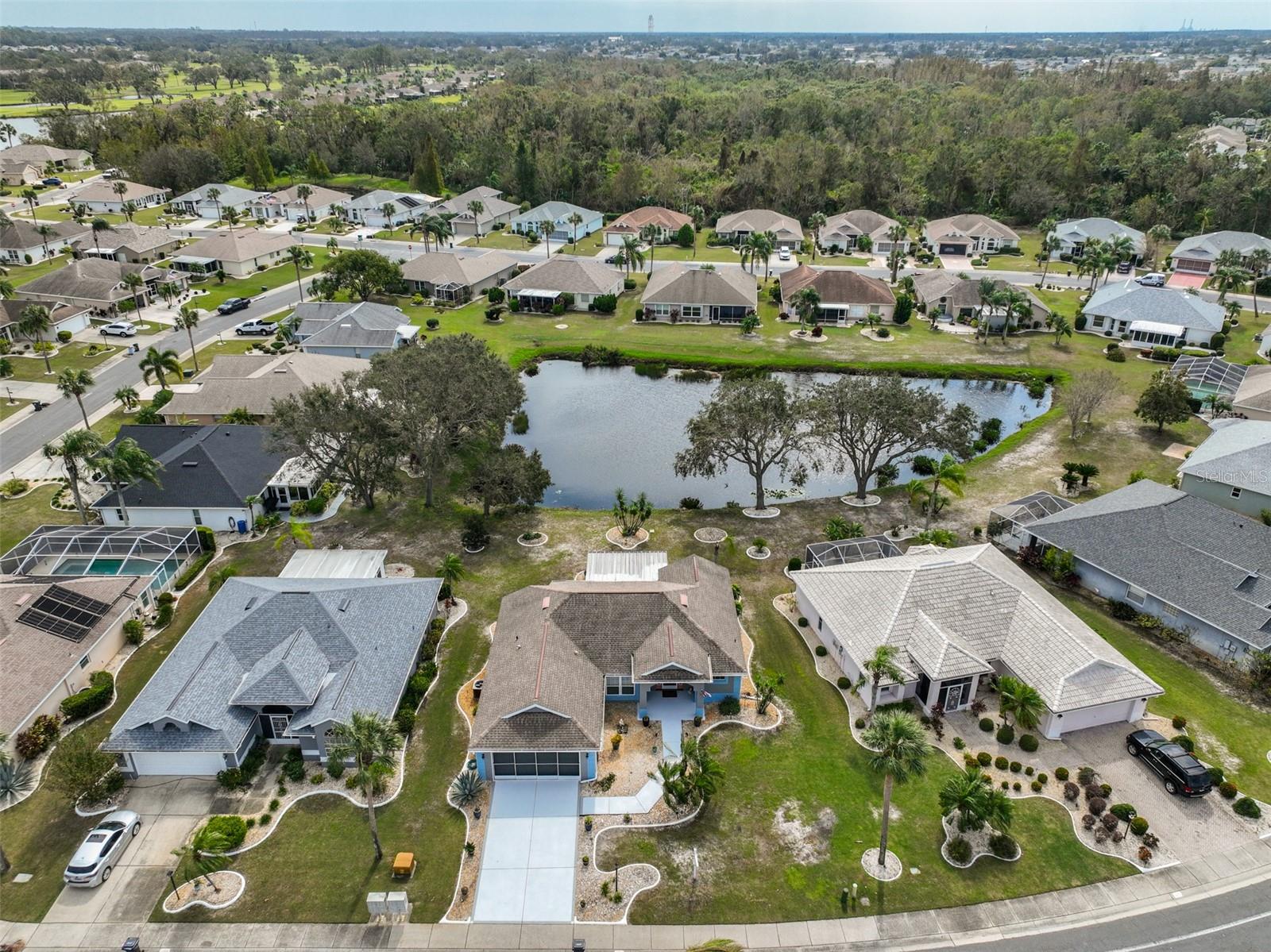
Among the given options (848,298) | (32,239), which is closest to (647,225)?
(848,298)

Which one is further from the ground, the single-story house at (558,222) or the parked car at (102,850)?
the single-story house at (558,222)

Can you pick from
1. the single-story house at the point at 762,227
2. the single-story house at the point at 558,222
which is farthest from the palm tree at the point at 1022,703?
the single-story house at the point at 558,222

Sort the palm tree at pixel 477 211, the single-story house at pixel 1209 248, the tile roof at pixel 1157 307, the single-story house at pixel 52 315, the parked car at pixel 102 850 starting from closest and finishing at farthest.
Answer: the parked car at pixel 102 850 → the single-story house at pixel 52 315 → the tile roof at pixel 1157 307 → the single-story house at pixel 1209 248 → the palm tree at pixel 477 211

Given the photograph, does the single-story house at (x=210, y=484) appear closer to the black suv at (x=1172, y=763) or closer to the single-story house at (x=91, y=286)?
the single-story house at (x=91, y=286)

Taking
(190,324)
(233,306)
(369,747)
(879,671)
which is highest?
(190,324)

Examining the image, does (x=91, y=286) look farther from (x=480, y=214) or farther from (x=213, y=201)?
(x=480, y=214)

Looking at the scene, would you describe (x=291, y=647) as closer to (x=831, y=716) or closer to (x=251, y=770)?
(x=251, y=770)

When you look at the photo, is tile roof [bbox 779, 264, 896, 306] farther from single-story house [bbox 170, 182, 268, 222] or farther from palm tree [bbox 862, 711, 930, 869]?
single-story house [bbox 170, 182, 268, 222]
